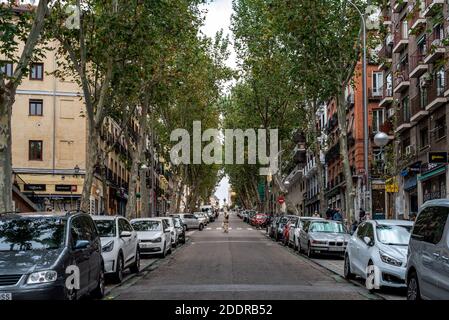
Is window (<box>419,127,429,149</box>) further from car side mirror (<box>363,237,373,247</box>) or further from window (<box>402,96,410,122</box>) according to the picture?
car side mirror (<box>363,237,373,247</box>)

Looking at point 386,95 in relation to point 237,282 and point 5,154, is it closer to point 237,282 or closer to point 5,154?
point 237,282

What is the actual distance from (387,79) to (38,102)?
23.5m

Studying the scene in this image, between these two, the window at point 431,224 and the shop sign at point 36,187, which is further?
the shop sign at point 36,187

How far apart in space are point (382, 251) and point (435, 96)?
19.3 meters

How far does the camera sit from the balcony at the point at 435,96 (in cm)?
3081

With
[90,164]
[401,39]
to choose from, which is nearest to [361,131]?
[401,39]

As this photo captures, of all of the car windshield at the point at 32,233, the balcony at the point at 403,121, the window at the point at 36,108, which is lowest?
the car windshield at the point at 32,233

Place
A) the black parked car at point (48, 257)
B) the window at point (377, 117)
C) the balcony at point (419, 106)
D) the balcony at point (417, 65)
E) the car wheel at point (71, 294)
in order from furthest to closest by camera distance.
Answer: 1. the window at point (377, 117)
2. the balcony at point (419, 106)
3. the balcony at point (417, 65)
4. the car wheel at point (71, 294)
5. the black parked car at point (48, 257)

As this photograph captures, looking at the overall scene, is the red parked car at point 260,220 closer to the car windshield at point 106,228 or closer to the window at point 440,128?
the window at point 440,128

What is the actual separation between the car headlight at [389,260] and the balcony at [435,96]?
18.3 m

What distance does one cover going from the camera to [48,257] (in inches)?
409

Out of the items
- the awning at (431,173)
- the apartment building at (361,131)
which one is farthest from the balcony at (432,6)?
the apartment building at (361,131)

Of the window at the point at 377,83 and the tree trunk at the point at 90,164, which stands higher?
the window at the point at 377,83

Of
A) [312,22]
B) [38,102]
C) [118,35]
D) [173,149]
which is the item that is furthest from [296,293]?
[173,149]
